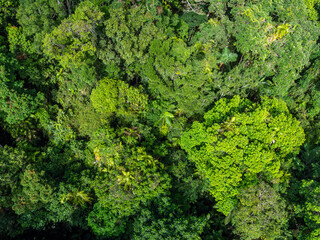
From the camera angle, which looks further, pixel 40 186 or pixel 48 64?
pixel 48 64

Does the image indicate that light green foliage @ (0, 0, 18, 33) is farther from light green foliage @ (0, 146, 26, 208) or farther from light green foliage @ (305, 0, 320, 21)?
light green foliage @ (305, 0, 320, 21)

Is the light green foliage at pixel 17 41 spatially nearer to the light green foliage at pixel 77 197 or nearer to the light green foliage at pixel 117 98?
the light green foliage at pixel 117 98

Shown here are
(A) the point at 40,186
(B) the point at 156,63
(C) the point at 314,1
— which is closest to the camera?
(A) the point at 40,186

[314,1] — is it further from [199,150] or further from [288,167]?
[199,150]

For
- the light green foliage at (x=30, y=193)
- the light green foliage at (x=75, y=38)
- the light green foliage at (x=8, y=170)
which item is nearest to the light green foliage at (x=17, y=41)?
the light green foliage at (x=75, y=38)

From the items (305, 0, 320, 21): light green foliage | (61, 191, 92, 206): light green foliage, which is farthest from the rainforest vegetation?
(305, 0, 320, 21): light green foliage

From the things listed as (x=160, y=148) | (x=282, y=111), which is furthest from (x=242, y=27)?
(x=160, y=148)

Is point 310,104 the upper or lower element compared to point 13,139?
upper
